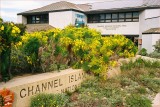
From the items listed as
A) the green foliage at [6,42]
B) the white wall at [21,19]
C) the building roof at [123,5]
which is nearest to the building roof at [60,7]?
the white wall at [21,19]

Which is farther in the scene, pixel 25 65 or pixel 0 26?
pixel 25 65

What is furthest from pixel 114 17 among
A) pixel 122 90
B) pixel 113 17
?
pixel 122 90

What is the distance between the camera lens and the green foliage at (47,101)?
20.4ft

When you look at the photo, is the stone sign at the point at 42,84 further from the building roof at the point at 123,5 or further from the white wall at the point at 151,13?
the building roof at the point at 123,5

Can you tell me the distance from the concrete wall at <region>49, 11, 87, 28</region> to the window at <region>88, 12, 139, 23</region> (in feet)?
4.26

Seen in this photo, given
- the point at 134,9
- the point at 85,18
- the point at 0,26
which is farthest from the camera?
the point at 85,18

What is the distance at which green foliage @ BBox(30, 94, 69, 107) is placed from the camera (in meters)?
6.22

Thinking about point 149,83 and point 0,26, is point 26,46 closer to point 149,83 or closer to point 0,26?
point 0,26

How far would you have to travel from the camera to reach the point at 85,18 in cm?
3481

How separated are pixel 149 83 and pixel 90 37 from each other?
3779 mm

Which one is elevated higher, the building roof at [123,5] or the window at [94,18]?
the building roof at [123,5]

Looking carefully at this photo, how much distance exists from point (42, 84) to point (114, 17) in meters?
27.3

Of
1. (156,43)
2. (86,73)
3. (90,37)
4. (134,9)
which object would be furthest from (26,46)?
(134,9)

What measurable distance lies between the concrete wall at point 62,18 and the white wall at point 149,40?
9.56 meters
